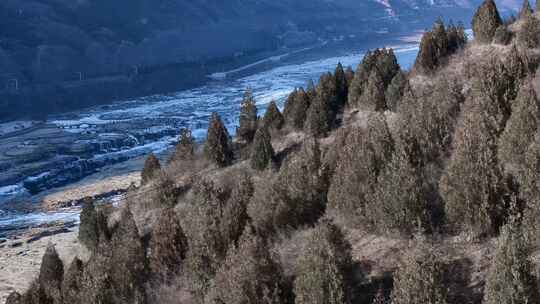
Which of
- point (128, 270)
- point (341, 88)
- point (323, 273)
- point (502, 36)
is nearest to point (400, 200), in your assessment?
point (323, 273)

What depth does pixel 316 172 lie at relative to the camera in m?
10.3

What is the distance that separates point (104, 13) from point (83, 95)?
29.2 metres

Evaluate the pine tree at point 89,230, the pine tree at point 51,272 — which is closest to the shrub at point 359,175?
the pine tree at point 51,272

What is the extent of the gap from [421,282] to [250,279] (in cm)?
240

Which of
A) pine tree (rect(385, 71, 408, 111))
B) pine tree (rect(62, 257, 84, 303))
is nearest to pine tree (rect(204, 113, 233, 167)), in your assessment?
pine tree (rect(385, 71, 408, 111))

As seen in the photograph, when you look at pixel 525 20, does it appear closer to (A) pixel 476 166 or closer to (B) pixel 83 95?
(A) pixel 476 166

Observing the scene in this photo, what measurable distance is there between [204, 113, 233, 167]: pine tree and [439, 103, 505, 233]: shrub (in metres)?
8.83

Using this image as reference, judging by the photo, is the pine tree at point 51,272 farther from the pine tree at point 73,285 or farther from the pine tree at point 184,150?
the pine tree at point 184,150

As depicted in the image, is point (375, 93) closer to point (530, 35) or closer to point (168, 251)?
point (530, 35)

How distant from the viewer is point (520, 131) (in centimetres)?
814

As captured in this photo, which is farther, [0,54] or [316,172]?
[0,54]

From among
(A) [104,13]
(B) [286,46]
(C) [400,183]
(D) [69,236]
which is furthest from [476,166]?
(B) [286,46]

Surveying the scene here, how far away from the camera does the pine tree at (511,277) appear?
552 cm

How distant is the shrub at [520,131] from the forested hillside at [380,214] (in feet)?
0.07
